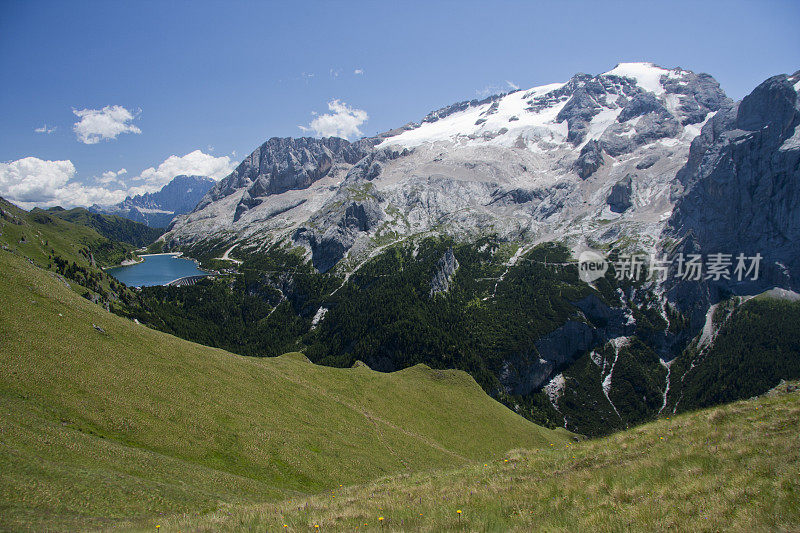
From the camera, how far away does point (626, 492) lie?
12.7 metres

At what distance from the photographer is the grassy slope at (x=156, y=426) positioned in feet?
68.6

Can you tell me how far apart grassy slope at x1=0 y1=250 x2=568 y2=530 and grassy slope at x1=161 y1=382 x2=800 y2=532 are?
9.90m

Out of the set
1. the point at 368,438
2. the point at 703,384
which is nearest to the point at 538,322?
the point at 703,384

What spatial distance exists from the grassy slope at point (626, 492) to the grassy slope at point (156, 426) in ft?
32.5

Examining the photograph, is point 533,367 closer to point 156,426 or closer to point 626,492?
point 156,426

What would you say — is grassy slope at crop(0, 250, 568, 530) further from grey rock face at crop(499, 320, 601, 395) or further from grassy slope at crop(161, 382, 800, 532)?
grey rock face at crop(499, 320, 601, 395)

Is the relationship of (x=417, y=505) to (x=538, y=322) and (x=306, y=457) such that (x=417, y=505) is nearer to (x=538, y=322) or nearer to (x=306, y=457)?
(x=306, y=457)

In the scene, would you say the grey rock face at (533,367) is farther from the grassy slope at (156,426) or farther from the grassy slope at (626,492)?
the grassy slope at (626,492)

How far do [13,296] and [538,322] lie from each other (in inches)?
8116

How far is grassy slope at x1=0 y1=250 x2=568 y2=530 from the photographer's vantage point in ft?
68.6

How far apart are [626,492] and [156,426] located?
38.7 m

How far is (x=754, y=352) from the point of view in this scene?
17738 cm

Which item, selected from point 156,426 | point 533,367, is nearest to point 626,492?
point 156,426

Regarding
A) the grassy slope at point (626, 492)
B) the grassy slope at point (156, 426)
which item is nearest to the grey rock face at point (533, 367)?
the grassy slope at point (156, 426)
